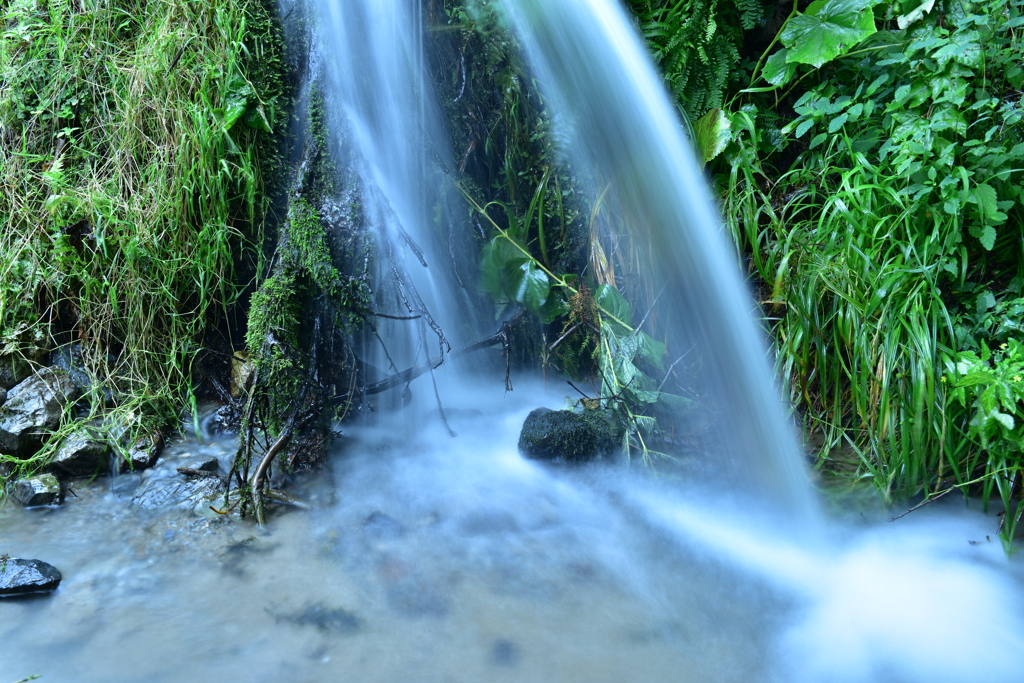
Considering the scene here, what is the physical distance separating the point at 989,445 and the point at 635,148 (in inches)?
59.4

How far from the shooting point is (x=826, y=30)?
8.23ft

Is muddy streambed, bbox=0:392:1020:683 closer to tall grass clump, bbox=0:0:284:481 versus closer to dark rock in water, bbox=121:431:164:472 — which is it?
dark rock in water, bbox=121:431:164:472

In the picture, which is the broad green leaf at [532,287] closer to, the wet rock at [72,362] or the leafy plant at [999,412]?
the leafy plant at [999,412]

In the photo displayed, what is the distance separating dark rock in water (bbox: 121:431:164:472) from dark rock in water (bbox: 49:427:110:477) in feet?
0.26

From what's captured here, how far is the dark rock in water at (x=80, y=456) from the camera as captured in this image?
227 cm

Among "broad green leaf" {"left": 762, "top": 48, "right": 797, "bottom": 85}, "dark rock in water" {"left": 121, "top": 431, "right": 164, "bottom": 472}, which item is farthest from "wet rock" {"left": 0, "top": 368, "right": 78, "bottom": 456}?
"broad green leaf" {"left": 762, "top": 48, "right": 797, "bottom": 85}

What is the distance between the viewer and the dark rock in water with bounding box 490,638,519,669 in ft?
4.92

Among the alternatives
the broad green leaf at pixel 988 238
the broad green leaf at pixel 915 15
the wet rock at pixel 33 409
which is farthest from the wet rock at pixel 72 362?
the broad green leaf at pixel 915 15

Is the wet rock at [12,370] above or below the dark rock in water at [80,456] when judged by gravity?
above

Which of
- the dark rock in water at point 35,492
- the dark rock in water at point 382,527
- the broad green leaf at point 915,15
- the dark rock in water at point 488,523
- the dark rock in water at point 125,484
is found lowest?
the dark rock in water at point 488,523

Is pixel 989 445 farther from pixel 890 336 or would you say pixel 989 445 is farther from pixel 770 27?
pixel 770 27

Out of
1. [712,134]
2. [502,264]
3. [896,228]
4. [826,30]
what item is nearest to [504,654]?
[502,264]

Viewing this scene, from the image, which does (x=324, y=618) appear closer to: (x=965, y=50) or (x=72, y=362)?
(x=72, y=362)

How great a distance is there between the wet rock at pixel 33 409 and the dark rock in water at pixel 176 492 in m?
0.47
